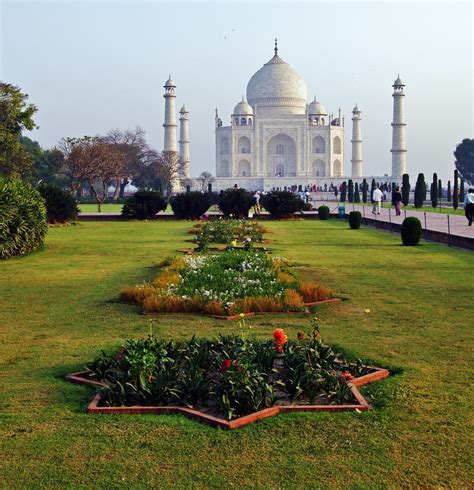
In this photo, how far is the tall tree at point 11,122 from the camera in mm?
21703

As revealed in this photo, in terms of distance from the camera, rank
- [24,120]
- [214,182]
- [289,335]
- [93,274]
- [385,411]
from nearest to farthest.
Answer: [385,411] < [289,335] < [93,274] < [24,120] < [214,182]

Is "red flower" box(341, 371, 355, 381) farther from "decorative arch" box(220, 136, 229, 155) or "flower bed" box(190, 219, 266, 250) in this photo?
"decorative arch" box(220, 136, 229, 155)

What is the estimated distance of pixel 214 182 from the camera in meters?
56.2

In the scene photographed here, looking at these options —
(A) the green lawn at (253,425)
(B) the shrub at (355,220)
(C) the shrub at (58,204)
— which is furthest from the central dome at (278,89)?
(A) the green lawn at (253,425)

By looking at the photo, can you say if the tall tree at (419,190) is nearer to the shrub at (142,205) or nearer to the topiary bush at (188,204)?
the topiary bush at (188,204)

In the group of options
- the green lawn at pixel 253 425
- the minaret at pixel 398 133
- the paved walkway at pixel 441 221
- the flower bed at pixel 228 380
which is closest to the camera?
the green lawn at pixel 253 425

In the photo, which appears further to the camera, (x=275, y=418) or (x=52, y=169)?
(x=52, y=169)

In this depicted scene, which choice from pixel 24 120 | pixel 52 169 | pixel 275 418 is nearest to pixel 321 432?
pixel 275 418

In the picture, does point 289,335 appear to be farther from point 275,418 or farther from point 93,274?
point 93,274

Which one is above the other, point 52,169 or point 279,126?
point 279,126

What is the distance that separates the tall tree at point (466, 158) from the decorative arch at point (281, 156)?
13.0 metres

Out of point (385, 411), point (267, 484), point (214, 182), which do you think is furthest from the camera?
point (214, 182)

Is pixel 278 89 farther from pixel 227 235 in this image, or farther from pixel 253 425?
pixel 253 425

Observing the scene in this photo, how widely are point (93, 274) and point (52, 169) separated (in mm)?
34471
